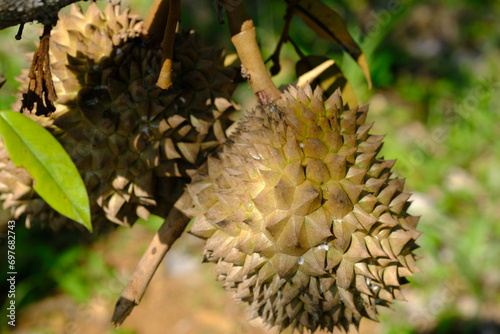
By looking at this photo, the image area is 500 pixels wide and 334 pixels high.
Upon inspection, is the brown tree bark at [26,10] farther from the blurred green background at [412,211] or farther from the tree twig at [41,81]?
the blurred green background at [412,211]

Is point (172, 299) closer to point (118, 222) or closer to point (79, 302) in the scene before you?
point (79, 302)

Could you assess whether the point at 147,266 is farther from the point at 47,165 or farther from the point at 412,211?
the point at 412,211

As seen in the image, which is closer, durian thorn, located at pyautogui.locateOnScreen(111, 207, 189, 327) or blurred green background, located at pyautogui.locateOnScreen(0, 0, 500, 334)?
durian thorn, located at pyautogui.locateOnScreen(111, 207, 189, 327)

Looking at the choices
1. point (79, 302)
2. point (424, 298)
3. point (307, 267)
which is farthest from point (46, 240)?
point (307, 267)

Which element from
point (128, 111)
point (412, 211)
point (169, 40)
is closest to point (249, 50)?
point (169, 40)

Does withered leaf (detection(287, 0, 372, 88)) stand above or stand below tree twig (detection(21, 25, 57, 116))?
above

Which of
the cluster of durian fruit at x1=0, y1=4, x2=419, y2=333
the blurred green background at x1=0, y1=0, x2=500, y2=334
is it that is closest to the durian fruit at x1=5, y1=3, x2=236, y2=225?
the cluster of durian fruit at x1=0, y1=4, x2=419, y2=333

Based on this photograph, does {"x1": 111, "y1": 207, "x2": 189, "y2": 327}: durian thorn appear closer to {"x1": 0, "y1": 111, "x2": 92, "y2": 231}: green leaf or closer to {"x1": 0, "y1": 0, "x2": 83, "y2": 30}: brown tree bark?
{"x1": 0, "y1": 111, "x2": 92, "y2": 231}: green leaf
